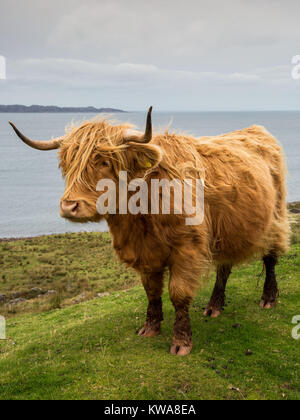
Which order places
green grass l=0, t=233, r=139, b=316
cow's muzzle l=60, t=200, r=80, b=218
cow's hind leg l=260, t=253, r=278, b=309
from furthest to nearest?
green grass l=0, t=233, r=139, b=316 → cow's hind leg l=260, t=253, r=278, b=309 → cow's muzzle l=60, t=200, r=80, b=218

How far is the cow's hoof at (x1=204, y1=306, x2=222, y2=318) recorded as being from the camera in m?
5.87

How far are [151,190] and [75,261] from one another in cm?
1533

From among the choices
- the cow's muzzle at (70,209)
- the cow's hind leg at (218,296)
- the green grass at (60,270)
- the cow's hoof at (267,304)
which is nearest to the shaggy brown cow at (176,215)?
the cow's muzzle at (70,209)

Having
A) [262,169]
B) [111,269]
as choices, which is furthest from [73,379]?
[111,269]

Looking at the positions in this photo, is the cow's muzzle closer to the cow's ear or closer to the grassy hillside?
the cow's ear

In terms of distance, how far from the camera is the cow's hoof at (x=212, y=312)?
5869 mm

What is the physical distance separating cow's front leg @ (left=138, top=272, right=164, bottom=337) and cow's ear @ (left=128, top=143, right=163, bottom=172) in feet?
5.03

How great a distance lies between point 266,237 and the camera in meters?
5.30

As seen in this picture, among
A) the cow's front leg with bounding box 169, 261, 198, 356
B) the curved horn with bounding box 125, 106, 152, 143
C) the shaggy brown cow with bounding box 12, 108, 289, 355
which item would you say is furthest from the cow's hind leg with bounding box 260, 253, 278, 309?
the curved horn with bounding box 125, 106, 152, 143

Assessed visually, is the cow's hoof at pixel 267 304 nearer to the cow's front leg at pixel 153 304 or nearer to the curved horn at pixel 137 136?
the cow's front leg at pixel 153 304

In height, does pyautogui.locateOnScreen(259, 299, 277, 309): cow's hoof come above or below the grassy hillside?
above

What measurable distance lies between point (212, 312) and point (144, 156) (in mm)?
3080

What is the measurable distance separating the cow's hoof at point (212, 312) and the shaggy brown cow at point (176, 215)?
1069 millimetres
